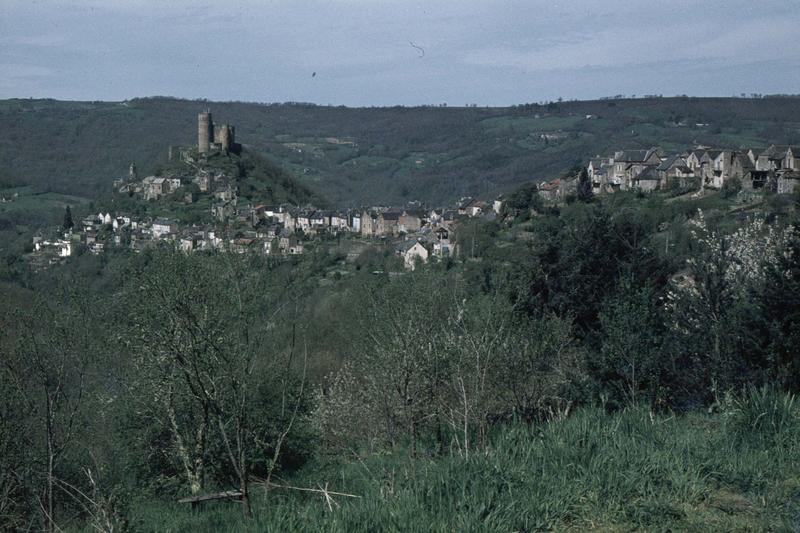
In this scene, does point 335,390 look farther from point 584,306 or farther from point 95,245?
point 95,245

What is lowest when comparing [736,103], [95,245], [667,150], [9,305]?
[95,245]

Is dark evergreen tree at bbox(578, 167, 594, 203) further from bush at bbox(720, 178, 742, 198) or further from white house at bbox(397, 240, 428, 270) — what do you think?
white house at bbox(397, 240, 428, 270)

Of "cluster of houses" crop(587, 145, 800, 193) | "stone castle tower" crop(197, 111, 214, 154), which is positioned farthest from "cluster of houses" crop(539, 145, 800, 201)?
"stone castle tower" crop(197, 111, 214, 154)

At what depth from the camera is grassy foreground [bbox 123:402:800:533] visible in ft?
12.3

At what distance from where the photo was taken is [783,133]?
69562mm

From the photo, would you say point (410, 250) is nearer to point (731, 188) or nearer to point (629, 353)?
point (731, 188)

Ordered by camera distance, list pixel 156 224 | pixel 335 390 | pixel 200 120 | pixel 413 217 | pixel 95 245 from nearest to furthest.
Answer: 1. pixel 335 390
2. pixel 95 245
3. pixel 156 224
4. pixel 413 217
5. pixel 200 120

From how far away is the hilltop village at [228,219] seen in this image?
161 feet

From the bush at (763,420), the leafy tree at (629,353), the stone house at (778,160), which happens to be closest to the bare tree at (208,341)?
the bush at (763,420)

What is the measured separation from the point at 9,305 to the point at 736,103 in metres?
94.8

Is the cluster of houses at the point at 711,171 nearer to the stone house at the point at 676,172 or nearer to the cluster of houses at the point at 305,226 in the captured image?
the stone house at the point at 676,172

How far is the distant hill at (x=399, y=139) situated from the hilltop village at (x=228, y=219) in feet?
29.2

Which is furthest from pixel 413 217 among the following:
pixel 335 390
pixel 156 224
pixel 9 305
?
pixel 9 305

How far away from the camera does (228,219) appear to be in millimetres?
50656
